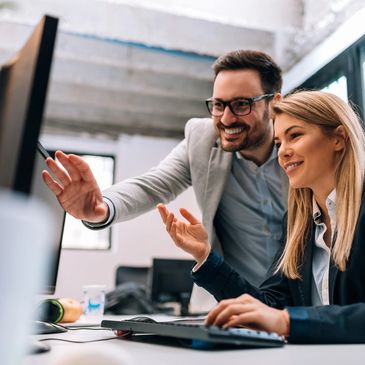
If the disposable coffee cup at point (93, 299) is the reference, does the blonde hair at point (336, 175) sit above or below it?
above

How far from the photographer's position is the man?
73.4 inches

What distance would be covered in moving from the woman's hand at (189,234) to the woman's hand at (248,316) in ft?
1.33

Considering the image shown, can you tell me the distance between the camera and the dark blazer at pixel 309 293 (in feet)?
2.83

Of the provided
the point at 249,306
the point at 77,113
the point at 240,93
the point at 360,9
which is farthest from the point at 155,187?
the point at 77,113

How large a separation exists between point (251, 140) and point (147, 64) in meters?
2.86

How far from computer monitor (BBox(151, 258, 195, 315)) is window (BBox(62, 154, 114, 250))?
234cm

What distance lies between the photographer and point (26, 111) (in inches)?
21.6

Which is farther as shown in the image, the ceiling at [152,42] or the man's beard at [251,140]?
the ceiling at [152,42]

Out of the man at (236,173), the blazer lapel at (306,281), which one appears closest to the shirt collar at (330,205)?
the blazer lapel at (306,281)

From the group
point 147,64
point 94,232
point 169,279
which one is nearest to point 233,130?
point 169,279

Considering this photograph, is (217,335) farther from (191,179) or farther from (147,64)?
(147,64)

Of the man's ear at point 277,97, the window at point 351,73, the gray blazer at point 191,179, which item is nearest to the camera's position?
the gray blazer at point 191,179

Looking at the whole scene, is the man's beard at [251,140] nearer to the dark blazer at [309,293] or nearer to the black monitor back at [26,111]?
the dark blazer at [309,293]

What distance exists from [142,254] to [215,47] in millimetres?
3324
